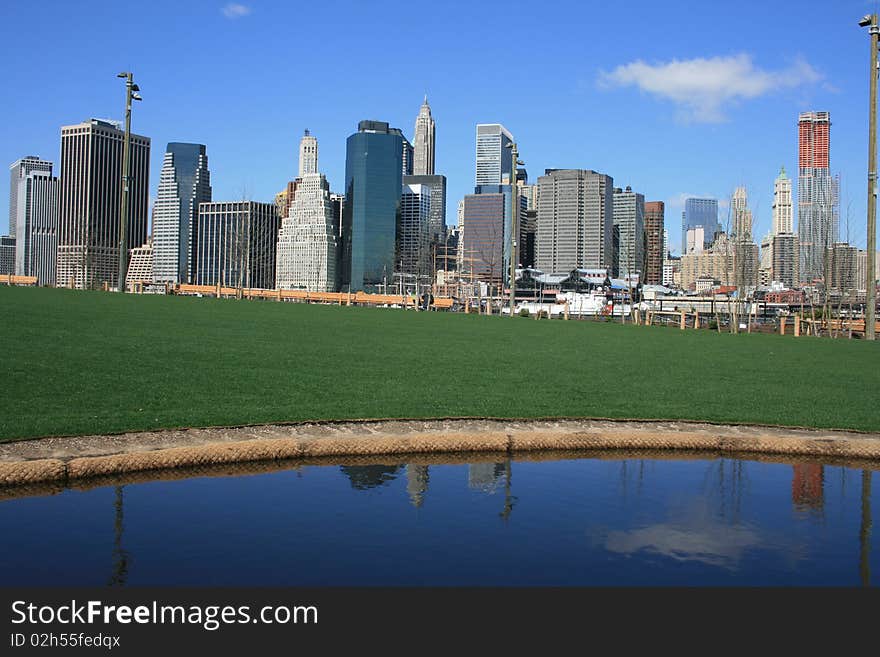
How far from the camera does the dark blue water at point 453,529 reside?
20.6 feet

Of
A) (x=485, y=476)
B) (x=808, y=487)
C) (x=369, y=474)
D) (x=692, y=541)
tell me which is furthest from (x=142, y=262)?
(x=692, y=541)

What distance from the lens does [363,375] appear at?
15242 mm

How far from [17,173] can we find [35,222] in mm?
39953

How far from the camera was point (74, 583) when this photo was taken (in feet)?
19.5

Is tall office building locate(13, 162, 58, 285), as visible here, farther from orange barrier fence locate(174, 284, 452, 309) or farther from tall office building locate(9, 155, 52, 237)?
orange barrier fence locate(174, 284, 452, 309)

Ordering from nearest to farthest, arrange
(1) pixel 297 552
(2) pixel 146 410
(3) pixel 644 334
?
(1) pixel 297 552
(2) pixel 146 410
(3) pixel 644 334

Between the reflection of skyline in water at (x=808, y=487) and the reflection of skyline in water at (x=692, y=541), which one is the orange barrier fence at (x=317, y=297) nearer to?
the reflection of skyline in water at (x=808, y=487)

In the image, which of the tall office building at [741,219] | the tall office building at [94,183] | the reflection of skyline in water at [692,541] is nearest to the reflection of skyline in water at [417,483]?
the reflection of skyline in water at [692,541]

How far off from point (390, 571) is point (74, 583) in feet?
7.46

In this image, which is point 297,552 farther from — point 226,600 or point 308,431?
point 308,431

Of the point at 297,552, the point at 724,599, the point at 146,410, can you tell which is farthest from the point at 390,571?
the point at 146,410

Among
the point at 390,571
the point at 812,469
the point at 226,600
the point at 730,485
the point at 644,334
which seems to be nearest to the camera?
the point at 226,600

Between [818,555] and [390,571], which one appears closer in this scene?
[390,571]

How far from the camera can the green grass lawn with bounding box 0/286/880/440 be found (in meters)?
11.7
